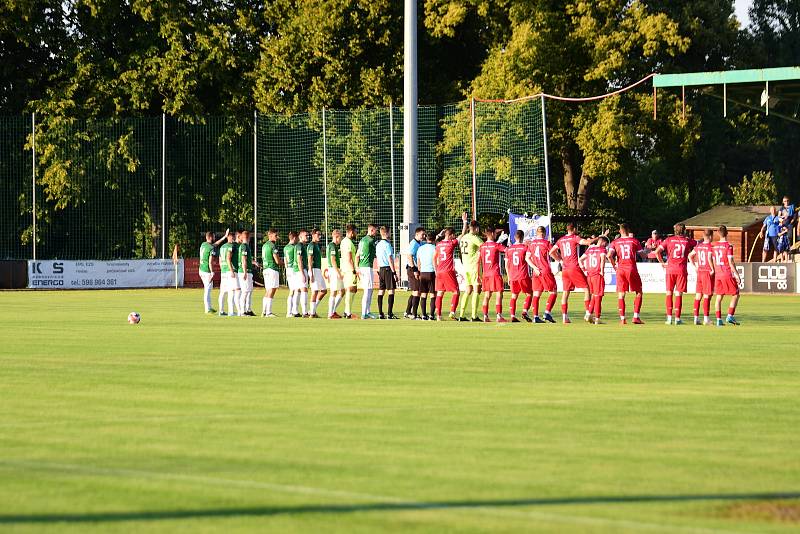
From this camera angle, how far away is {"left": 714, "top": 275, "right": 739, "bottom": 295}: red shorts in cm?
2967

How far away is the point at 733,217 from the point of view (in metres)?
68.2

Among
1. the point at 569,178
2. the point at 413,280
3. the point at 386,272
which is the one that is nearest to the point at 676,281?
the point at 413,280

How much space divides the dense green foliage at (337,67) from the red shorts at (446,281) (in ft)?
79.8

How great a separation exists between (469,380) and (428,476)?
7049mm

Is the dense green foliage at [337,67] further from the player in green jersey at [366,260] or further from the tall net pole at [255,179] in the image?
the player in green jersey at [366,260]

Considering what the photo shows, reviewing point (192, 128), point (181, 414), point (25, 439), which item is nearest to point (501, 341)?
point (181, 414)

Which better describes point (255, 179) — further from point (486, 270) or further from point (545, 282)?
point (545, 282)

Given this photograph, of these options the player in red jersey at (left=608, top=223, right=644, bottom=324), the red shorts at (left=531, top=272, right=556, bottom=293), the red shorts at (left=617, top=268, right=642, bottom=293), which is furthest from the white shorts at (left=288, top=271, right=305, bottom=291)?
the red shorts at (left=617, top=268, right=642, bottom=293)

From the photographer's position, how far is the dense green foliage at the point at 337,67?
5775 centimetres

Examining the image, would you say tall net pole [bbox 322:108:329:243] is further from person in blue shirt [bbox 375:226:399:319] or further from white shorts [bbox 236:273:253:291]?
person in blue shirt [bbox 375:226:399:319]

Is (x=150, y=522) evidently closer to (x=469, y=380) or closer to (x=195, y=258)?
(x=469, y=380)

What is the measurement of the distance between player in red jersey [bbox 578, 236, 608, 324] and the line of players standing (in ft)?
0.07

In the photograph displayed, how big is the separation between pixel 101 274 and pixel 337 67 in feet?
42.6

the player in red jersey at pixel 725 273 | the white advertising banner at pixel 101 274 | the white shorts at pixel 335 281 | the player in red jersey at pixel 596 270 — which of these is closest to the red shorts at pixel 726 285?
the player in red jersey at pixel 725 273
